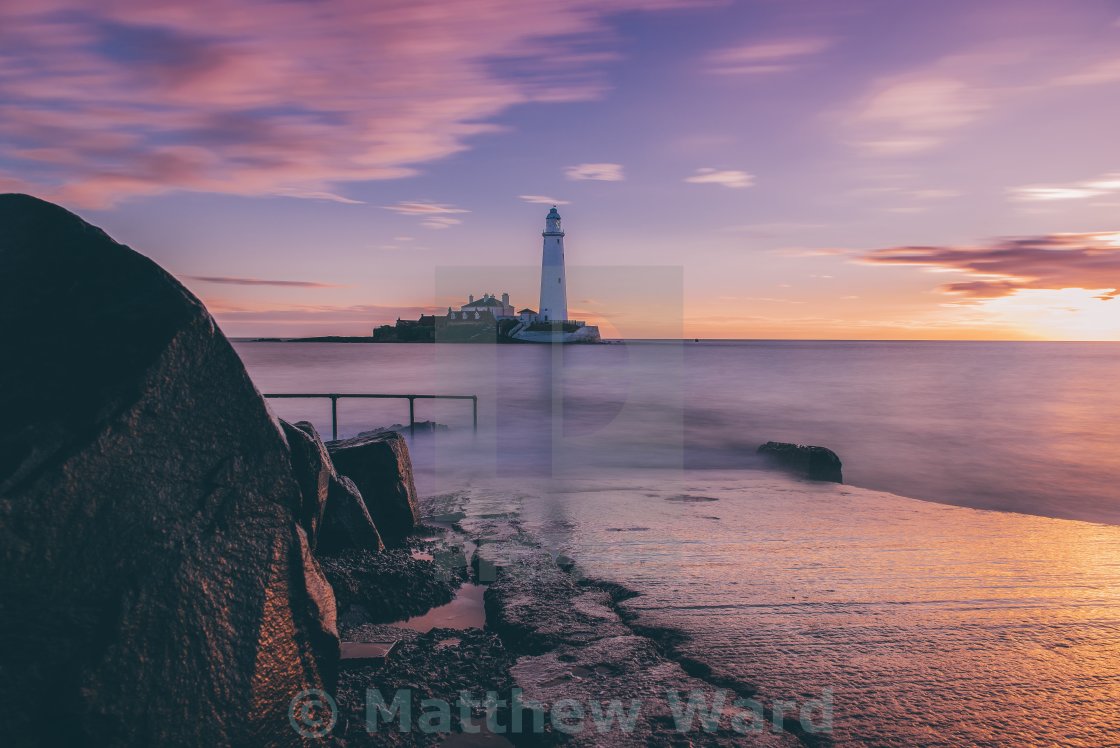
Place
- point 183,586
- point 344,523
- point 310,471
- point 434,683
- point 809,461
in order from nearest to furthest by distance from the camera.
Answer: point 183,586
point 434,683
point 310,471
point 344,523
point 809,461

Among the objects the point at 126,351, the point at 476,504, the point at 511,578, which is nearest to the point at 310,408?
the point at 476,504

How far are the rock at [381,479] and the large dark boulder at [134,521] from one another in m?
2.77

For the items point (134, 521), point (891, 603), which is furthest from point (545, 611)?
point (134, 521)

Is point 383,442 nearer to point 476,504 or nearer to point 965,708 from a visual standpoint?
point 476,504

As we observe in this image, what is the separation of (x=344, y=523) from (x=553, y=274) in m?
71.3

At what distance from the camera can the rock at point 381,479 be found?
593cm

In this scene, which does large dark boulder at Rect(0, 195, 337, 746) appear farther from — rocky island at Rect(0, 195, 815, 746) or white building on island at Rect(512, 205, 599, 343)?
white building on island at Rect(512, 205, 599, 343)

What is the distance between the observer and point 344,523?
16.9 ft

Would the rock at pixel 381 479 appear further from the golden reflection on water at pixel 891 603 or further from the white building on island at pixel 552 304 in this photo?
the white building on island at pixel 552 304

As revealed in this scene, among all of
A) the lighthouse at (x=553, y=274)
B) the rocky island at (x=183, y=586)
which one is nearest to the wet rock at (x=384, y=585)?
the rocky island at (x=183, y=586)

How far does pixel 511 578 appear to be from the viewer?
499 centimetres

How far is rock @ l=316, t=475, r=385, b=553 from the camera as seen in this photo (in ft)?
16.6

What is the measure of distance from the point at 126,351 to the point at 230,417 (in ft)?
1.68

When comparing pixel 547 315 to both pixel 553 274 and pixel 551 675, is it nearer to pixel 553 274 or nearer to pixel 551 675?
pixel 553 274
